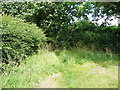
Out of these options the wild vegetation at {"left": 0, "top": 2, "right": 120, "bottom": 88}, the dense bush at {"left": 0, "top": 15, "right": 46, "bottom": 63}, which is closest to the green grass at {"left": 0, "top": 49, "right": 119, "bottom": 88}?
the wild vegetation at {"left": 0, "top": 2, "right": 120, "bottom": 88}

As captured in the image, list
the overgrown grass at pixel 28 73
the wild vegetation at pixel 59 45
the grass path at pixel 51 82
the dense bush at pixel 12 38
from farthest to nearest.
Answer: the dense bush at pixel 12 38 < the wild vegetation at pixel 59 45 < the grass path at pixel 51 82 < the overgrown grass at pixel 28 73

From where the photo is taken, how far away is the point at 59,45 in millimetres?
5789

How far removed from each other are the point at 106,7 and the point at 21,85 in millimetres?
5352

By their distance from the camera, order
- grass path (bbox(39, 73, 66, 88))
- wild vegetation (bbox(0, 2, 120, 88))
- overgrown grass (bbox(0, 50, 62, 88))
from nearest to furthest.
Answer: overgrown grass (bbox(0, 50, 62, 88)) → grass path (bbox(39, 73, 66, 88)) → wild vegetation (bbox(0, 2, 120, 88))

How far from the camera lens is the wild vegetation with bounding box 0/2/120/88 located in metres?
2.69

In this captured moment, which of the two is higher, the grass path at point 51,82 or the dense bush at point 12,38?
the dense bush at point 12,38

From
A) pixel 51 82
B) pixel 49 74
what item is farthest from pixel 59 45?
pixel 51 82

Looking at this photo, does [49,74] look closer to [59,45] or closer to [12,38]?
[12,38]

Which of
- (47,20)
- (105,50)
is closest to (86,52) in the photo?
(105,50)

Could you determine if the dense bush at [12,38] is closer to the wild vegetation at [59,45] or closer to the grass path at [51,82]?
the wild vegetation at [59,45]

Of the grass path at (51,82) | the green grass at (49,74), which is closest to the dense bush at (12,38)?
the green grass at (49,74)

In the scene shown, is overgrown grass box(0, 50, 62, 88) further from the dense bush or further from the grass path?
the dense bush

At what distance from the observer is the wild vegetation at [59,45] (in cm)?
269

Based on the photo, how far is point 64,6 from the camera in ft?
19.5
